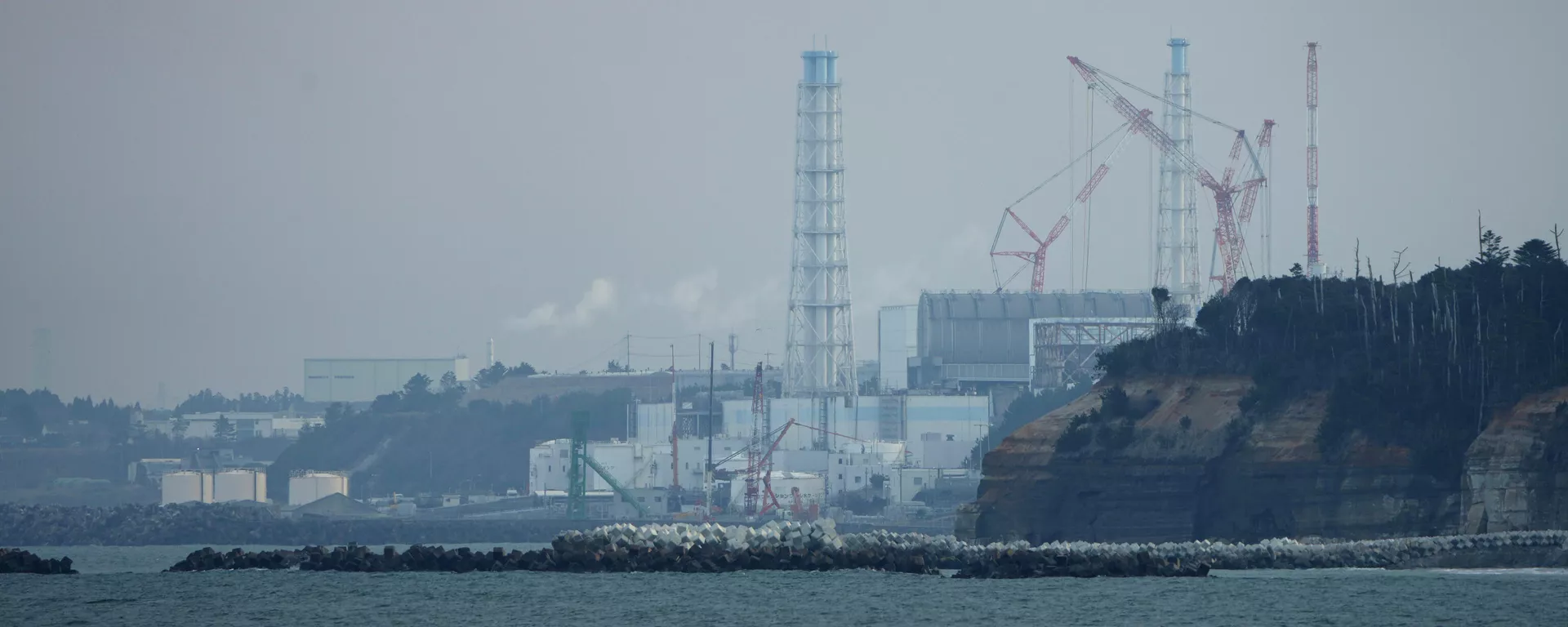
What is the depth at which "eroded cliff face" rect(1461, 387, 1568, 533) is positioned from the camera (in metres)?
82.1

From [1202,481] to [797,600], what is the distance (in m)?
29.5

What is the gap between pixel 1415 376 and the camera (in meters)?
94.1

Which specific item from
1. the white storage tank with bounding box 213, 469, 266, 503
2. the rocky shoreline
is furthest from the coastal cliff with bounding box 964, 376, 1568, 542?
the white storage tank with bounding box 213, 469, 266, 503

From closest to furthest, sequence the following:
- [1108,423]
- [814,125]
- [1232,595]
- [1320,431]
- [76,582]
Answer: [1232,595] < [76,582] < [1320,431] < [1108,423] < [814,125]

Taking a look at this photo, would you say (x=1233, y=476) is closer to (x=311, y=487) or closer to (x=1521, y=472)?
(x=1521, y=472)

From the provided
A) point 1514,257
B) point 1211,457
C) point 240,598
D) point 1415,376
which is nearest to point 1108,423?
point 1211,457

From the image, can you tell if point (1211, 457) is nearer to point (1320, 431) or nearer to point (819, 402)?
point (1320, 431)

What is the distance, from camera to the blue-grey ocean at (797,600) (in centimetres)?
6316

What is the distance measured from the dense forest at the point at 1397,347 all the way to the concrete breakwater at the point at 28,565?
44654 millimetres

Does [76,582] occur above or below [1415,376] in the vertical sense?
below

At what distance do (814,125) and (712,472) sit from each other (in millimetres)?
25202

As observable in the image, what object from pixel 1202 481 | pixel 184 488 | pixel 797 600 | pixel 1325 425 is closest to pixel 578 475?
pixel 184 488

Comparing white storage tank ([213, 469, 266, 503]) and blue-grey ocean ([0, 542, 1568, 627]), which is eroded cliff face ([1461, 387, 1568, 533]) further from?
white storage tank ([213, 469, 266, 503])

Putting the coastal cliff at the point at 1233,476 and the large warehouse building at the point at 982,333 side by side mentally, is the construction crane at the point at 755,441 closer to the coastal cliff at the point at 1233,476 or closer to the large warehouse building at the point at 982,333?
the large warehouse building at the point at 982,333
